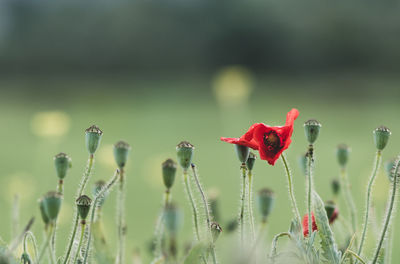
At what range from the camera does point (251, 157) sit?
0.57 meters

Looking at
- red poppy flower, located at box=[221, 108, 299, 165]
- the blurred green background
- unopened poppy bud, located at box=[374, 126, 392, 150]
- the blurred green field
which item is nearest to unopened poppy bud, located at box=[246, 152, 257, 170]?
red poppy flower, located at box=[221, 108, 299, 165]

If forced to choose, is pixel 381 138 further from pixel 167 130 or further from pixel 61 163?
pixel 167 130

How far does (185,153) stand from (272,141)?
0.11m

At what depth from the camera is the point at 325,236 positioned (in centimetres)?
54

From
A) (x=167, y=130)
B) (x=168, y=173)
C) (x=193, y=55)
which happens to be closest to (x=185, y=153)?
(x=168, y=173)

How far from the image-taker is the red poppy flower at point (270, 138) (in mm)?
585

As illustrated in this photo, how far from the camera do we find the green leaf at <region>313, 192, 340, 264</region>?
0.53 m

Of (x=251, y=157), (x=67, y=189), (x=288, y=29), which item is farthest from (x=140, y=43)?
(x=251, y=157)

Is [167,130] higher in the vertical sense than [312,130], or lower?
higher

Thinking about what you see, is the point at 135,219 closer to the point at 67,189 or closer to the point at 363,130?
the point at 67,189

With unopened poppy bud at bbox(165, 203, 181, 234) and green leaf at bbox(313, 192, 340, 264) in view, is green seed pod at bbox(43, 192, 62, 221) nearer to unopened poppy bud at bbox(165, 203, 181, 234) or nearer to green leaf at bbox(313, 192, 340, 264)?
unopened poppy bud at bbox(165, 203, 181, 234)

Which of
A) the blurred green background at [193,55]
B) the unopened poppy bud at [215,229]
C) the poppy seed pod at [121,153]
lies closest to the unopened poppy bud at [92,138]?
the poppy seed pod at [121,153]

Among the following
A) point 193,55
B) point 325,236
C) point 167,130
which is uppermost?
point 193,55

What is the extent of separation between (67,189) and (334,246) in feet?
7.72
